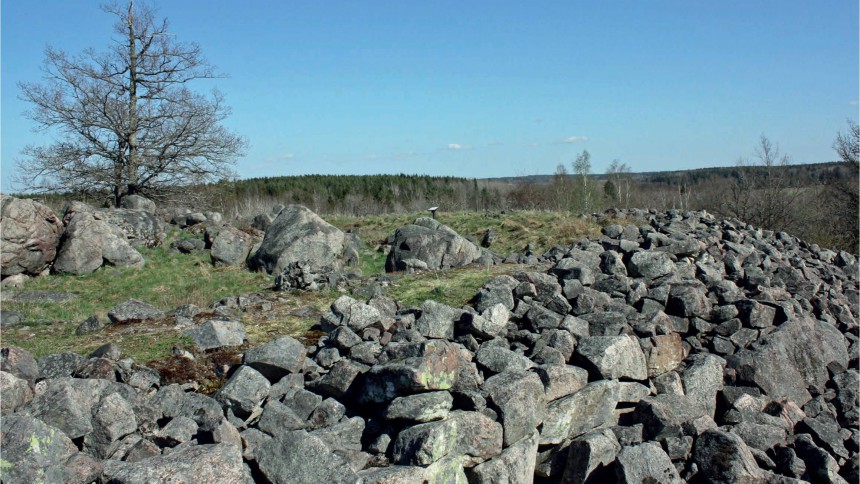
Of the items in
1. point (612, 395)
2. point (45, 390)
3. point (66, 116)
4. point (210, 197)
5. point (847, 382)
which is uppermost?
point (66, 116)

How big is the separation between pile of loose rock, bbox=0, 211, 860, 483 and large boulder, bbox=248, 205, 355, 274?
16.1 ft

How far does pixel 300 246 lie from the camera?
1257cm

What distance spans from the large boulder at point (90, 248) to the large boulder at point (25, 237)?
0.26m

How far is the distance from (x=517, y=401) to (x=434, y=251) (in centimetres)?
642

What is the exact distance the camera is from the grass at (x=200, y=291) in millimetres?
6926

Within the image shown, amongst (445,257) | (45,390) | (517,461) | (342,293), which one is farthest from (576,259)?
(45,390)

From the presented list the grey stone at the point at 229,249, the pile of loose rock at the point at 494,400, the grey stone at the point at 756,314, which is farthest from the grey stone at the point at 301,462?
the grey stone at the point at 229,249

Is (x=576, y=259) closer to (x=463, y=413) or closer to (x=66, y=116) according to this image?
(x=463, y=413)

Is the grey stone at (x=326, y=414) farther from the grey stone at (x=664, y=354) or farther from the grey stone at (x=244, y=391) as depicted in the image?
the grey stone at (x=664, y=354)

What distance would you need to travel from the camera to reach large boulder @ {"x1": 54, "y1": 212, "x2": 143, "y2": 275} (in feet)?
40.9

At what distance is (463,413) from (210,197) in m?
18.1

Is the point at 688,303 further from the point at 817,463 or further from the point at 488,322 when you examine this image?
the point at 488,322

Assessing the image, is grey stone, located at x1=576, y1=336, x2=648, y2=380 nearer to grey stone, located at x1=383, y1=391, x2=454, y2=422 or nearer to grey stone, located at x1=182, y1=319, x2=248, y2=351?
grey stone, located at x1=383, y1=391, x2=454, y2=422

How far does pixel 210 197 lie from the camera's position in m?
21.7
